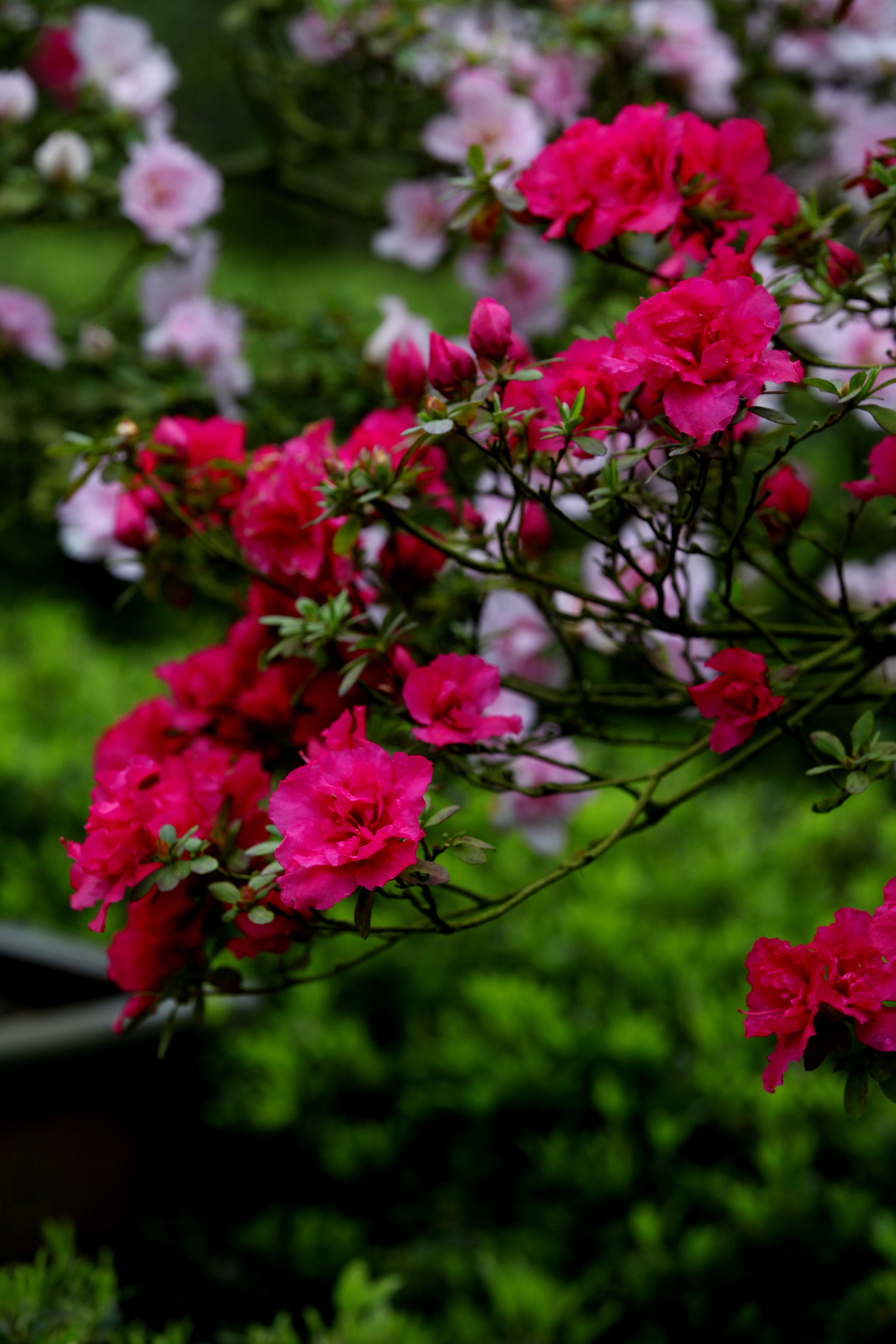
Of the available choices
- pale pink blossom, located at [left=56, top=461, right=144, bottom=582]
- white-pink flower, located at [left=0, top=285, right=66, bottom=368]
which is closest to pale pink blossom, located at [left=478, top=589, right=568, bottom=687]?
pale pink blossom, located at [left=56, top=461, right=144, bottom=582]

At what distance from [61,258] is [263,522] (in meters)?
5.85

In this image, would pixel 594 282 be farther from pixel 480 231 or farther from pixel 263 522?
pixel 263 522

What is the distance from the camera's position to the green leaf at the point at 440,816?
2.29 feet

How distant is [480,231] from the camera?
3.19 feet

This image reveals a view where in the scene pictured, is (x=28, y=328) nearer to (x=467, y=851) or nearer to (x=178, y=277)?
(x=178, y=277)

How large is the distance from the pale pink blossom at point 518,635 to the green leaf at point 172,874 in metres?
0.66

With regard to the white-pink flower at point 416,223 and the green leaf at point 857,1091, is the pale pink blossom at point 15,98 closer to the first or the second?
the white-pink flower at point 416,223

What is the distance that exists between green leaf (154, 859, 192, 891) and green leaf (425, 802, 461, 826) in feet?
0.50

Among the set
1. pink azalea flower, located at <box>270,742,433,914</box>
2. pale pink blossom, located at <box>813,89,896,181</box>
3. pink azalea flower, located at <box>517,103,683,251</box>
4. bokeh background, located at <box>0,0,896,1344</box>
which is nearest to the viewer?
pink azalea flower, located at <box>270,742,433,914</box>

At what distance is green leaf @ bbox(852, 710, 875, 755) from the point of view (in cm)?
76

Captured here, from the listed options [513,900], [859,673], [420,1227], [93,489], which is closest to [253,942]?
[513,900]

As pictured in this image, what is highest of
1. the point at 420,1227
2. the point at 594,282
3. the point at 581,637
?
the point at 594,282

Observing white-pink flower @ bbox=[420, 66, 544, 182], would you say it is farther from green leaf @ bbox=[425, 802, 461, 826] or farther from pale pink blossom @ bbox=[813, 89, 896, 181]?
green leaf @ bbox=[425, 802, 461, 826]

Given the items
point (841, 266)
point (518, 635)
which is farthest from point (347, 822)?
point (518, 635)
